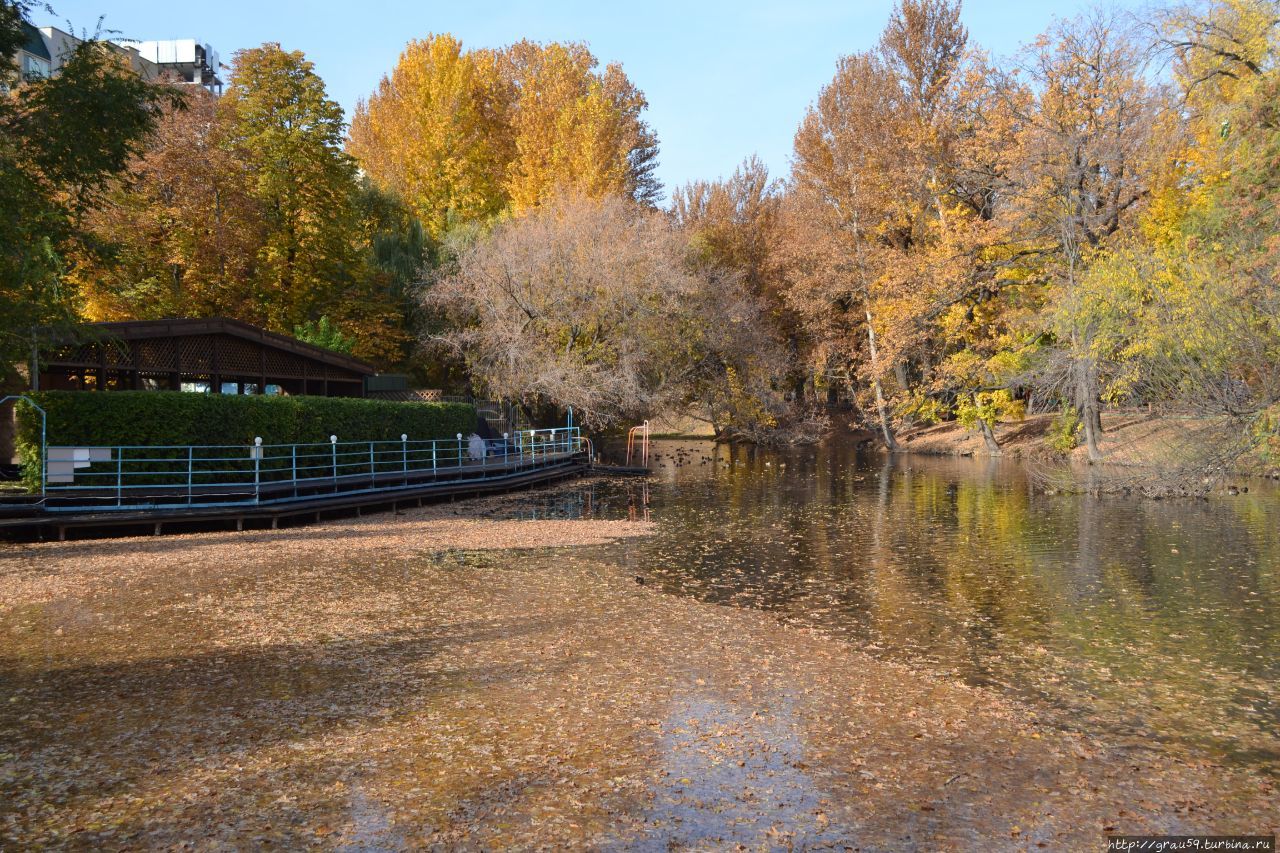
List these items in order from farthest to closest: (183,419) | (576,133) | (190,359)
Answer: (576,133), (190,359), (183,419)

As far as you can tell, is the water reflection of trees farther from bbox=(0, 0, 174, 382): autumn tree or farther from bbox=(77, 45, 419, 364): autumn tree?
bbox=(77, 45, 419, 364): autumn tree

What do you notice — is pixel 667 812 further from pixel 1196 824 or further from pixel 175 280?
pixel 175 280

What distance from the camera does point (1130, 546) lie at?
16.4 m

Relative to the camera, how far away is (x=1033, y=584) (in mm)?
13242

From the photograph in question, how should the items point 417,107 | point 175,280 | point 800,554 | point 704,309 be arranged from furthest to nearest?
point 417,107
point 704,309
point 175,280
point 800,554

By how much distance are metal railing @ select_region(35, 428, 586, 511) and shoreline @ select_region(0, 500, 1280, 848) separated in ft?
19.9

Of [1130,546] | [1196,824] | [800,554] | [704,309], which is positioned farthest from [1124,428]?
[1196,824]

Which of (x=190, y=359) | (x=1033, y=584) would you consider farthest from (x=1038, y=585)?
(x=190, y=359)

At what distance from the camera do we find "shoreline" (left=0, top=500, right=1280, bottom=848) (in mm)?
5598

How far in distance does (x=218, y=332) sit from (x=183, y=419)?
6902 millimetres

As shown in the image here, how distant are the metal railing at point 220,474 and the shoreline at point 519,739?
6079mm

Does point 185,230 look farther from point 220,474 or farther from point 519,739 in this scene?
point 519,739

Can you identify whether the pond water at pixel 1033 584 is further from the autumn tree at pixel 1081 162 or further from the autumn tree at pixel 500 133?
the autumn tree at pixel 500 133

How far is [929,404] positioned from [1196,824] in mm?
35837
